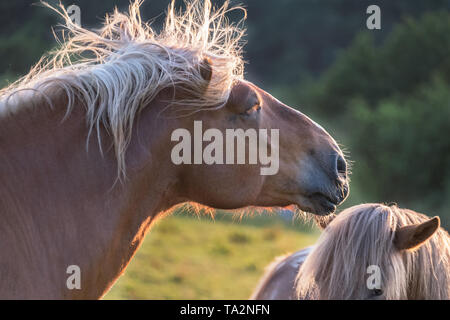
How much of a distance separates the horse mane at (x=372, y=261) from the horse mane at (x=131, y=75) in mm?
949

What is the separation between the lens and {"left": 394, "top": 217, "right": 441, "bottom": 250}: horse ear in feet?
8.63

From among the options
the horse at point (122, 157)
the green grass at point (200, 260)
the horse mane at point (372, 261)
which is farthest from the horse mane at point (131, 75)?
the green grass at point (200, 260)

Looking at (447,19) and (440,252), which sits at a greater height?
(447,19)

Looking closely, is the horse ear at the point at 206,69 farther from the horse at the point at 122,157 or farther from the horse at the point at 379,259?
the horse at the point at 379,259

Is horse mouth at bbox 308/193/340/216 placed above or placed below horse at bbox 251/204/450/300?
above

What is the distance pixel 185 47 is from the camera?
2.91 m

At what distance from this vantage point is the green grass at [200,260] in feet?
29.6

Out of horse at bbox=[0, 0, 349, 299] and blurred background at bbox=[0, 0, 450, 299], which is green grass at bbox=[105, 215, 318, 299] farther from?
horse at bbox=[0, 0, 349, 299]

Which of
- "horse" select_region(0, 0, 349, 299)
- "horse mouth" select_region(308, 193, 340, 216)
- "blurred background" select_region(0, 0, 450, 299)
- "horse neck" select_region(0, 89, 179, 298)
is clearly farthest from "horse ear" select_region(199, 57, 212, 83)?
"blurred background" select_region(0, 0, 450, 299)

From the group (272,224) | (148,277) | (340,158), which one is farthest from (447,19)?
(340,158)

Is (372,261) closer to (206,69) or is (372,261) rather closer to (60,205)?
(206,69)

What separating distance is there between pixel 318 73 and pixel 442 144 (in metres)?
27.5

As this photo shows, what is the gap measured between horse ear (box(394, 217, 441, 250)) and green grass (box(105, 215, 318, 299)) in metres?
5.04

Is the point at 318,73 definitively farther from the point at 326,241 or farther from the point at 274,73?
the point at 326,241
